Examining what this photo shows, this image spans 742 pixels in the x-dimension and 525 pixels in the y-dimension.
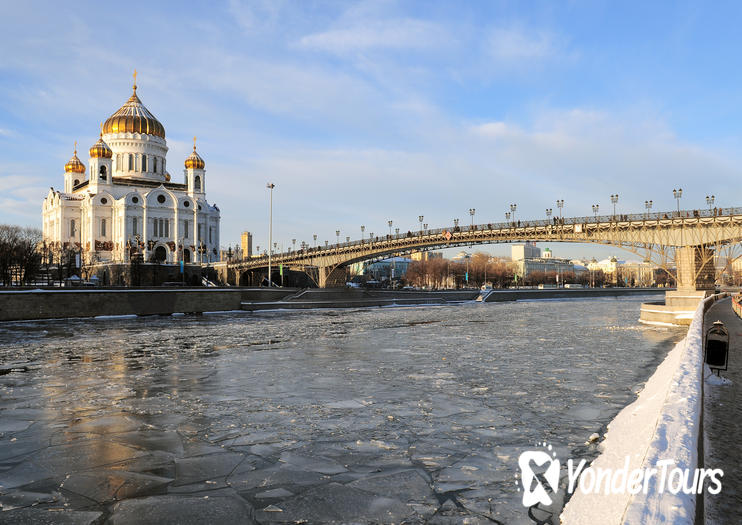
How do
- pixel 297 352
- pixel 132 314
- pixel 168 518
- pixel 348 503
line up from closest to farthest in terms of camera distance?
pixel 168 518 → pixel 348 503 → pixel 297 352 → pixel 132 314

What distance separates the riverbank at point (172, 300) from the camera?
2608 cm

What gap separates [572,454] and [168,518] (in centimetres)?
398

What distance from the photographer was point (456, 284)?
406ft

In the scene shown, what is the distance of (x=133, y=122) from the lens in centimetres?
9444

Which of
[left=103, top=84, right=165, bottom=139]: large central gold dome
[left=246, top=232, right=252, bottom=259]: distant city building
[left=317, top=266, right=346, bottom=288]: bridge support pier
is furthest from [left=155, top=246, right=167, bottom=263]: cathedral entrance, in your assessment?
[left=246, top=232, right=252, bottom=259]: distant city building

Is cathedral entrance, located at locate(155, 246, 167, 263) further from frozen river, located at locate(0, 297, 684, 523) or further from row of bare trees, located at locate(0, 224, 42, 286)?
frozen river, located at locate(0, 297, 684, 523)

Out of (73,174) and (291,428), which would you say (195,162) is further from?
(291,428)

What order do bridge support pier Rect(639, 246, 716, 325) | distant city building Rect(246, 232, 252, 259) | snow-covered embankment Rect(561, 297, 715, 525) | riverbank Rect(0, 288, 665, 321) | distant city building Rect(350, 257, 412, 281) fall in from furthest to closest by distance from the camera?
distant city building Rect(246, 232, 252, 259) → distant city building Rect(350, 257, 412, 281) → bridge support pier Rect(639, 246, 716, 325) → riverbank Rect(0, 288, 665, 321) → snow-covered embankment Rect(561, 297, 715, 525)

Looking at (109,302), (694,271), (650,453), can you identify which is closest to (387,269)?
(694,271)

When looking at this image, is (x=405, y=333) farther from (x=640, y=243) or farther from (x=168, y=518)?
(x=640, y=243)

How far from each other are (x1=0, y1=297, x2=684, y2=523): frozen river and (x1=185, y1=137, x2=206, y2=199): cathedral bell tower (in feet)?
289

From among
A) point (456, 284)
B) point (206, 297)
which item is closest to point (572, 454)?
point (206, 297)

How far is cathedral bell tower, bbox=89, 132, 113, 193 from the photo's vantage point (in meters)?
89.7

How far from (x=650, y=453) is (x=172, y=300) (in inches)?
1214
